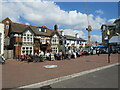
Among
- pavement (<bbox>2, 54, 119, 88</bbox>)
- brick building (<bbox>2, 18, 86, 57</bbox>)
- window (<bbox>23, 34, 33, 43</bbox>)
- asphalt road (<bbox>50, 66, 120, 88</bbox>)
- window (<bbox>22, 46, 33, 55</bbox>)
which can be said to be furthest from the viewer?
window (<bbox>23, 34, 33, 43</bbox>)

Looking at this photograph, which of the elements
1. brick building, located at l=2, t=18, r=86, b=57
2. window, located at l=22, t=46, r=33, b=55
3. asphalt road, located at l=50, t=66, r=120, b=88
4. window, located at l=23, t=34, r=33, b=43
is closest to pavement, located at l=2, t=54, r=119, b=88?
asphalt road, located at l=50, t=66, r=120, b=88

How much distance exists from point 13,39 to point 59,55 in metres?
12.5

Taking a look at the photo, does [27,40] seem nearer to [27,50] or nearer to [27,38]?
[27,38]

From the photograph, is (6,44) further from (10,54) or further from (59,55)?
(59,55)

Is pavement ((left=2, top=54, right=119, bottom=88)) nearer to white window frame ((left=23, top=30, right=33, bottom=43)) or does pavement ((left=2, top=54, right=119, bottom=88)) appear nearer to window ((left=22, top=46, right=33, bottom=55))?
window ((left=22, top=46, right=33, bottom=55))

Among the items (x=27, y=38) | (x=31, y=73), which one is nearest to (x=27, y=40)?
(x=27, y=38)

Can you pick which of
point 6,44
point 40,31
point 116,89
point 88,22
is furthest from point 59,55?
point 88,22

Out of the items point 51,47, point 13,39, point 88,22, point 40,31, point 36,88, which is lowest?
point 36,88

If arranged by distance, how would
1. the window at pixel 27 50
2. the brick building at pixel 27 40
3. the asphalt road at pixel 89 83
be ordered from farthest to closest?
the window at pixel 27 50
the brick building at pixel 27 40
the asphalt road at pixel 89 83

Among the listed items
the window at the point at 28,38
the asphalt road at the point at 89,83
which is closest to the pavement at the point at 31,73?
the asphalt road at the point at 89,83

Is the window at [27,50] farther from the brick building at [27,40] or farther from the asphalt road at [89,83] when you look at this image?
the asphalt road at [89,83]

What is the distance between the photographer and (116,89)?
470 centimetres

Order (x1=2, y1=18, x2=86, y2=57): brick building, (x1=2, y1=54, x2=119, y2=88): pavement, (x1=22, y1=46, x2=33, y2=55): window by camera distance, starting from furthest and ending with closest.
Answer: (x1=22, y1=46, x2=33, y2=55): window, (x1=2, y1=18, x2=86, y2=57): brick building, (x1=2, y1=54, x2=119, y2=88): pavement

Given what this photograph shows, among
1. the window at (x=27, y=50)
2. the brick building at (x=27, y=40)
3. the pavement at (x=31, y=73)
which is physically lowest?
the pavement at (x=31, y=73)
